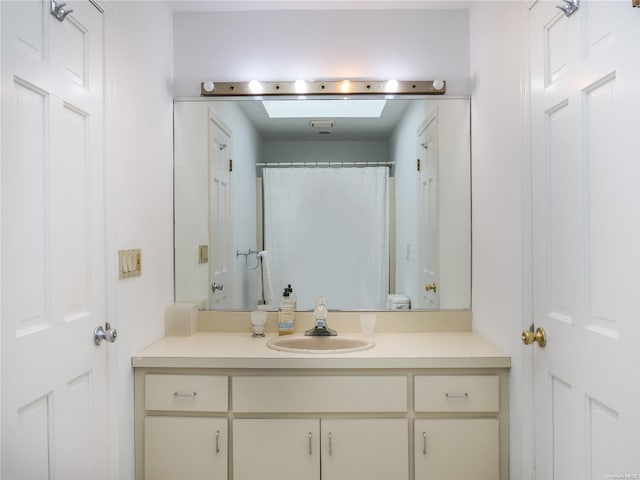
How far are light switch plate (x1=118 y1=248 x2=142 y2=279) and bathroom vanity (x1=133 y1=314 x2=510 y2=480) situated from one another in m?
0.34

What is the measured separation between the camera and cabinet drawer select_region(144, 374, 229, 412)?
1.87 m

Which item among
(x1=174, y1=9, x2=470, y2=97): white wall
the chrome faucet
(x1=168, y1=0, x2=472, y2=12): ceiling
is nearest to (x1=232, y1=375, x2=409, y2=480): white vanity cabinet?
the chrome faucet

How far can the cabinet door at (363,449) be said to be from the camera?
6.05 ft

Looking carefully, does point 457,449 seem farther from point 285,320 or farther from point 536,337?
point 285,320

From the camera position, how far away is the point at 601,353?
123 centimetres

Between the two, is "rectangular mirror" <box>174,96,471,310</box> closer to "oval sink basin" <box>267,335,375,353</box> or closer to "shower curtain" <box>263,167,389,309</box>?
"shower curtain" <box>263,167,389,309</box>

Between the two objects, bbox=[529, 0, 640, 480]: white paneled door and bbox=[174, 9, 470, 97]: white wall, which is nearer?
bbox=[529, 0, 640, 480]: white paneled door

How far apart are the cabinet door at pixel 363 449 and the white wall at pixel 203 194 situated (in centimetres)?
83

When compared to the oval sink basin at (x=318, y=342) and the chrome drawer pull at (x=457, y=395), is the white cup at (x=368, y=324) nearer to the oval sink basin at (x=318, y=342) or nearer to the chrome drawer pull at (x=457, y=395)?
the oval sink basin at (x=318, y=342)

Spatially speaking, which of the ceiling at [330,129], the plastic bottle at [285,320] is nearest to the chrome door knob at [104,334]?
the plastic bottle at [285,320]

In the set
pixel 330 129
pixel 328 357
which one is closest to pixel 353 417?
pixel 328 357

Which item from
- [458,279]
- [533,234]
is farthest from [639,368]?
[458,279]

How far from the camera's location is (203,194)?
94.5 inches

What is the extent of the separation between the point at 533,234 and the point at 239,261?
4.60ft
